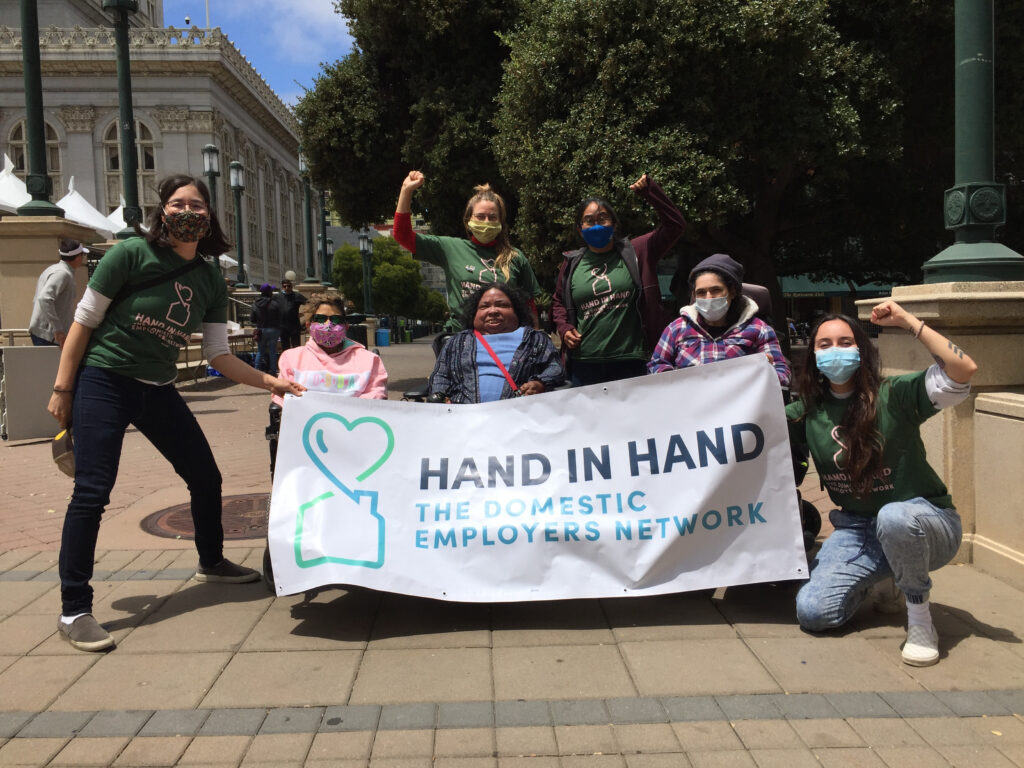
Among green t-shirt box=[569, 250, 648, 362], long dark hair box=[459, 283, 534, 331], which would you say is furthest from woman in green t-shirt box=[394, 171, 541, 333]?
green t-shirt box=[569, 250, 648, 362]

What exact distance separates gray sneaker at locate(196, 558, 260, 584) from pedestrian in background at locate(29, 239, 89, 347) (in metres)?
5.36

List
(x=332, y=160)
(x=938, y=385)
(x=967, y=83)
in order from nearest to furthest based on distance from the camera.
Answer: (x=938, y=385)
(x=967, y=83)
(x=332, y=160)

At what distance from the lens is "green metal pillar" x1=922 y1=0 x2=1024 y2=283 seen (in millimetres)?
4656

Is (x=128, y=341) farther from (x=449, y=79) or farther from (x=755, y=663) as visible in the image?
(x=449, y=79)

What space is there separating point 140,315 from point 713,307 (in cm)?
260

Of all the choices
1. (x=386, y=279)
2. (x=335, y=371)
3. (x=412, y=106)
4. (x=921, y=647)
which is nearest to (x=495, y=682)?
(x=921, y=647)

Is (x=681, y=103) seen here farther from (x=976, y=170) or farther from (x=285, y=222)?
(x=285, y=222)

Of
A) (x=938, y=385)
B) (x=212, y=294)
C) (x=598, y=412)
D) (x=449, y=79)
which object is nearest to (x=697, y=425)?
(x=598, y=412)

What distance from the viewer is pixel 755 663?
346cm

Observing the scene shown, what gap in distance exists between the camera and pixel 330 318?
4578 mm

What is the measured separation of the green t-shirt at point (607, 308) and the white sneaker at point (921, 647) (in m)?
2.17

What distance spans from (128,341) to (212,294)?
1.66 ft

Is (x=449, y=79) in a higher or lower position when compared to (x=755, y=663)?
higher

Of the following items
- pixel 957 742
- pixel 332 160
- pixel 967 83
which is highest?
pixel 332 160
